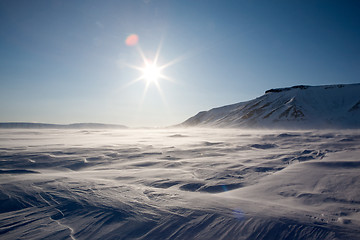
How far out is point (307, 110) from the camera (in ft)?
150

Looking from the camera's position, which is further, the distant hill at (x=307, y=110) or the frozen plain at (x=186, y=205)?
the distant hill at (x=307, y=110)

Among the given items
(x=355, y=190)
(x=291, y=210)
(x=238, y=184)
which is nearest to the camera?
(x=291, y=210)

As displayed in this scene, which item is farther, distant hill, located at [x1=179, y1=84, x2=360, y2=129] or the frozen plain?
distant hill, located at [x1=179, y1=84, x2=360, y2=129]

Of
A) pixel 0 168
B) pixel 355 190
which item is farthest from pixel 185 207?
pixel 0 168

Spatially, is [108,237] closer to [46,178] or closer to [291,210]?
[291,210]

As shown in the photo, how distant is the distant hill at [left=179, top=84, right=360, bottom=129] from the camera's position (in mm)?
39094

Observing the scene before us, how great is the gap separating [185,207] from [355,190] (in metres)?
2.65

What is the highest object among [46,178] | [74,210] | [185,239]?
[46,178]

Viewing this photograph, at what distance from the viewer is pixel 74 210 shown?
6.94ft

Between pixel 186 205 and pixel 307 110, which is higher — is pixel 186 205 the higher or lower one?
the lower one

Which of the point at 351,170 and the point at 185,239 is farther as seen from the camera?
the point at 351,170

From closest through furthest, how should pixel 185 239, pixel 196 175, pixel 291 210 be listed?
1. pixel 185 239
2. pixel 291 210
3. pixel 196 175

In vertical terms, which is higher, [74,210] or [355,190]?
[74,210]

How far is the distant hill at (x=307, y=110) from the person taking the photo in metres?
39.1
